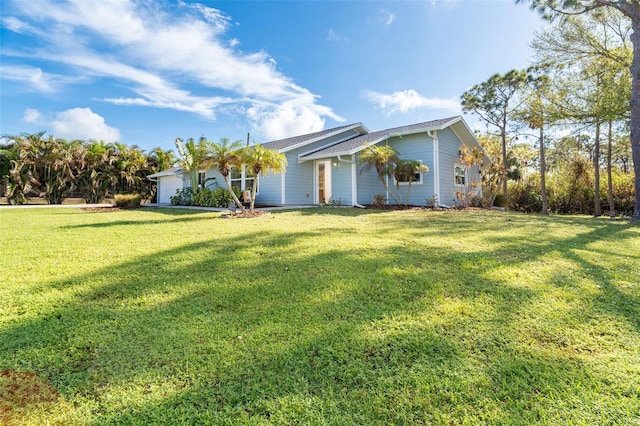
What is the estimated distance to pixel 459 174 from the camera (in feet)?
56.3

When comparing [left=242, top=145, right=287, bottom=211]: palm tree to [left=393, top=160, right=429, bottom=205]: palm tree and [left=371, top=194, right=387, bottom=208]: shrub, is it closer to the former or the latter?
[left=371, top=194, right=387, bottom=208]: shrub

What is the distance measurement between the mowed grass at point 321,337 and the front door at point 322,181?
11386 millimetres

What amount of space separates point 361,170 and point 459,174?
603 centimetres

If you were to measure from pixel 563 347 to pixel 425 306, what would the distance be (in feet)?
3.89

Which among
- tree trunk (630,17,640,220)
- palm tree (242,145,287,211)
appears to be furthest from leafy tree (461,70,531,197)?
palm tree (242,145,287,211)

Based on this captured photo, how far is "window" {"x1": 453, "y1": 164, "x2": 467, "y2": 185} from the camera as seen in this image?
55.3ft

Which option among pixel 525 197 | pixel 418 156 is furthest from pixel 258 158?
pixel 525 197

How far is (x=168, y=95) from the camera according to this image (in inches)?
770

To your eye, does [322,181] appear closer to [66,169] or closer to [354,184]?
[354,184]

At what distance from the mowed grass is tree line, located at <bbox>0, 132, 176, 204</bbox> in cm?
2260

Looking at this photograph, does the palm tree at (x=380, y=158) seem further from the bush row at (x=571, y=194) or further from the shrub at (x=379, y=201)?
the bush row at (x=571, y=194)

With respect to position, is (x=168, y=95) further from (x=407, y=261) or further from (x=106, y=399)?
(x=106, y=399)

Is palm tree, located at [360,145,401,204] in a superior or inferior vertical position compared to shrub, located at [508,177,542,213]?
superior

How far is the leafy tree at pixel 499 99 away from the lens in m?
19.8
